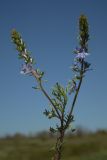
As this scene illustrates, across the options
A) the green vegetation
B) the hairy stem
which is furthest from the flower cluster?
the green vegetation

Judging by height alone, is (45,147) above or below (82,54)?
above

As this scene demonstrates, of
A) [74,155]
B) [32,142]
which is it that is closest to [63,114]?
[74,155]

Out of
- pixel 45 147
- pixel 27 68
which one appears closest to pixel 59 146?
pixel 27 68

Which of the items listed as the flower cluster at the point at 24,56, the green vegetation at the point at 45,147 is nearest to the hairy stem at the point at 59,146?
the flower cluster at the point at 24,56

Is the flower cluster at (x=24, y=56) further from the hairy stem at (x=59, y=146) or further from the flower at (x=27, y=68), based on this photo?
the hairy stem at (x=59, y=146)

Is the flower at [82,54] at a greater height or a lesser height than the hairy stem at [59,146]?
greater

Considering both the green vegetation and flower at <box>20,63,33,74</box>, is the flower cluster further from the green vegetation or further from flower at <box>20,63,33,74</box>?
the green vegetation

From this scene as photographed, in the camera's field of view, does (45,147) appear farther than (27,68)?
Yes

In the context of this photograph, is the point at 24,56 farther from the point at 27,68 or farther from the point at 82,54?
the point at 82,54
